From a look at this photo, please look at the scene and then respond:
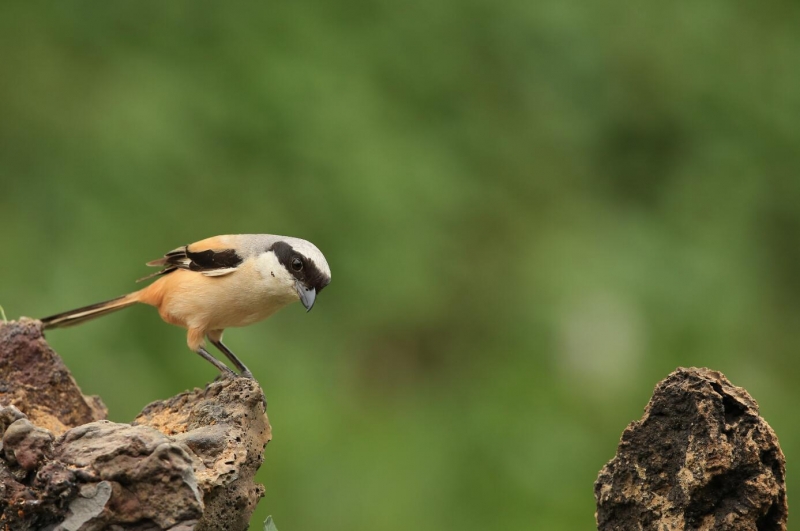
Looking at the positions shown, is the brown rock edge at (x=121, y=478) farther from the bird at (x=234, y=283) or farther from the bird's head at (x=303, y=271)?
the bird's head at (x=303, y=271)

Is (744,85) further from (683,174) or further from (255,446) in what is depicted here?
(255,446)

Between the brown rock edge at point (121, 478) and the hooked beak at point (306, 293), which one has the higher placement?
the hooked beak at point (306, 293)

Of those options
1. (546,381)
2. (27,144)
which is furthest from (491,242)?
(27,144)

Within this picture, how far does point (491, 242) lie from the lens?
1052 centimetres

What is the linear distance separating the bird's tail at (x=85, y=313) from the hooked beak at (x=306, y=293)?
1.19 m

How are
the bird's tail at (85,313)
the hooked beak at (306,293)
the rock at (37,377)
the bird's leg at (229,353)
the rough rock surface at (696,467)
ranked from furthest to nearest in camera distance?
the bird's tail at (85,313) < the bird's leg at (229,353) < the hooked beak at (306,293) < the rock at (37,377) < the rough rock surface at (696,467)

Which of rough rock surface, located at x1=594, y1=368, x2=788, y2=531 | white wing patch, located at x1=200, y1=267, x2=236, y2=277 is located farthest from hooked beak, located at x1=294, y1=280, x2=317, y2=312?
rough rock surface, located at x1=594, y1=368, x2=788, y2=531

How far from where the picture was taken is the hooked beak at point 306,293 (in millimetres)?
5199

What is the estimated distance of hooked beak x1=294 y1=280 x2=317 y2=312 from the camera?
17.1 feet

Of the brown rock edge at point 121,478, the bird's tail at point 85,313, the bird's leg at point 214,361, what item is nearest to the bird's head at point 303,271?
the bird's leg at point 214,361

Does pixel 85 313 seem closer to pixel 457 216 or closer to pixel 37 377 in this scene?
pixel 37 377

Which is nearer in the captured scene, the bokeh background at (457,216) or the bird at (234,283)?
the bird at (234,283)

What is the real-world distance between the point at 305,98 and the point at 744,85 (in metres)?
4.64

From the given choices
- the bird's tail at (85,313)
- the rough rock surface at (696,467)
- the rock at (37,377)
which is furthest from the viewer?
the bird's tail at (85,313)
